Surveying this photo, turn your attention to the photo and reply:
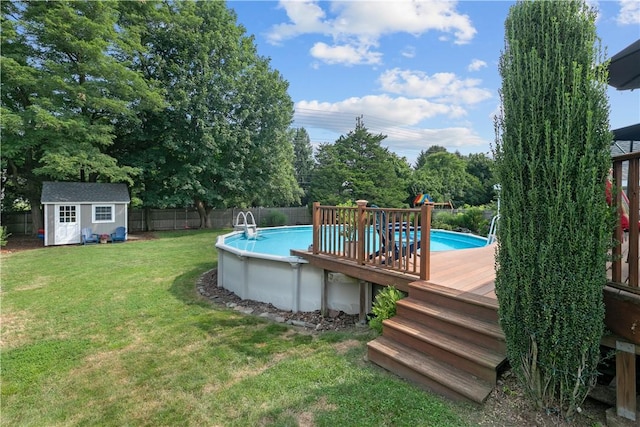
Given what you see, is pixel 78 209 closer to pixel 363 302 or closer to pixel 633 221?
pixel 363 302

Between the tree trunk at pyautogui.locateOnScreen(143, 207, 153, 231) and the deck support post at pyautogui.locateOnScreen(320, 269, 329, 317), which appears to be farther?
the tree trunk at pyautogui.locateOnScreen(143, 207, 153, 231)

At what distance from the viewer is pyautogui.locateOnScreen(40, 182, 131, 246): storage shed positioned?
40.0 feet

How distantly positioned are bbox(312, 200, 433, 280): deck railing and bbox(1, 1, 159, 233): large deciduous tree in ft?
40.4

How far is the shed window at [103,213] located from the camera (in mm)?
13251

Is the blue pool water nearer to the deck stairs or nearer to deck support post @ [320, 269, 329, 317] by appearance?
deck support post @ [320, 269, 329, 317]

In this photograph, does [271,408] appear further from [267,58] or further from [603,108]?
[267,58]

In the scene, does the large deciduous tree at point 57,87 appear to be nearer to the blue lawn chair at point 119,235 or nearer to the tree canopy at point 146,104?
the tree canopy at point 146,104

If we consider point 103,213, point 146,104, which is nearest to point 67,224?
point 103,213

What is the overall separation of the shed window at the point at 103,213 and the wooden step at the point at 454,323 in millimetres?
14090

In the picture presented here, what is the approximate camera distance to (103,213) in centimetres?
1346

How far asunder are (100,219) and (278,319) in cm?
1221

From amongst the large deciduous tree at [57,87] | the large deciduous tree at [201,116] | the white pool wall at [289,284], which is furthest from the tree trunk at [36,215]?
the white pool wall at [289,284]

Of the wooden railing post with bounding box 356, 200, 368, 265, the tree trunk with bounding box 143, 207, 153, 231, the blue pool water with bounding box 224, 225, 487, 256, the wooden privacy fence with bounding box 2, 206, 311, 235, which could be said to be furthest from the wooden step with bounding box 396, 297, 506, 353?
the tree trunk with bounding box 143, 207, 153, 231

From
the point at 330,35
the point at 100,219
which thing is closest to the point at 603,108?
the point at 330,35
